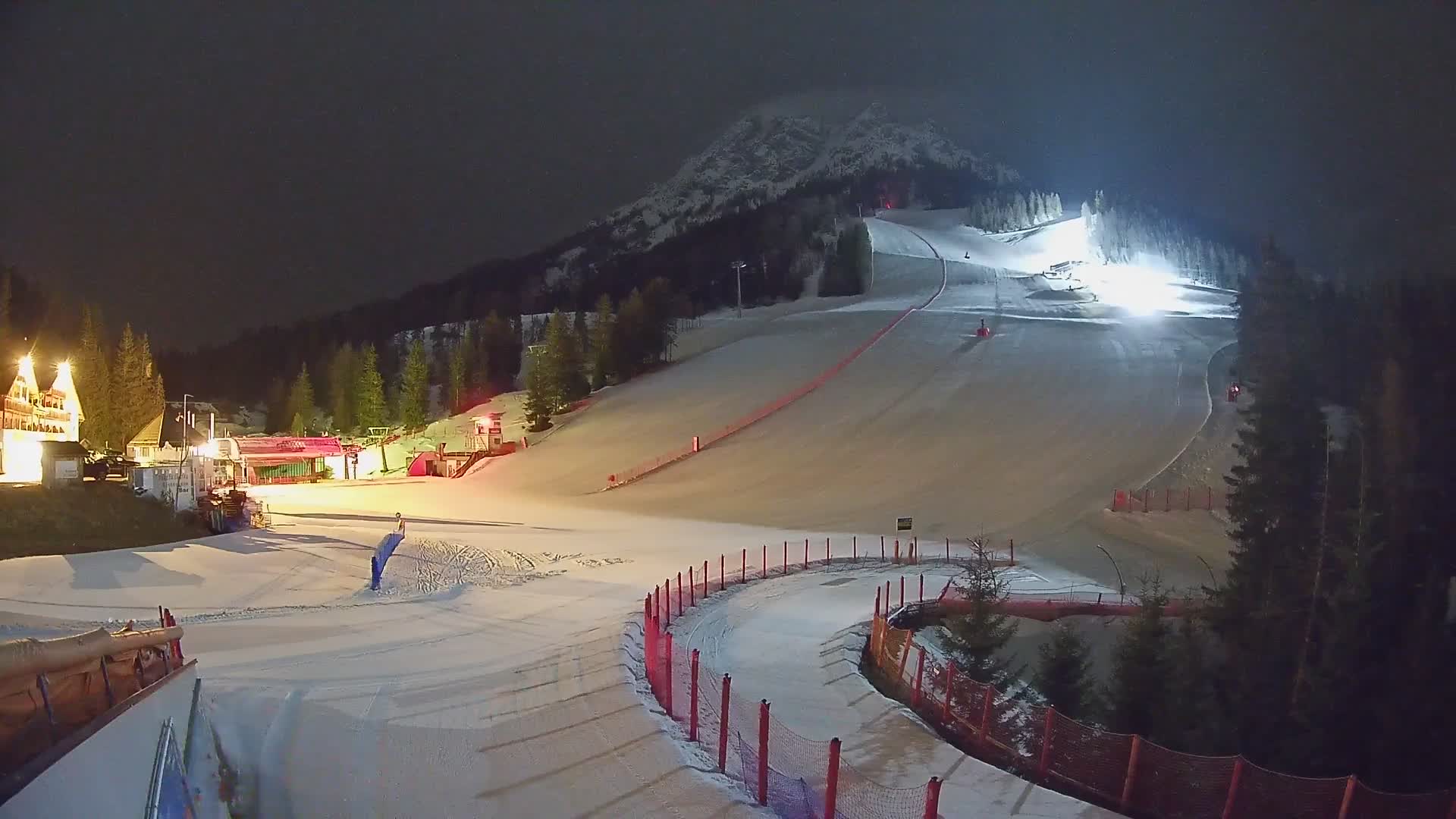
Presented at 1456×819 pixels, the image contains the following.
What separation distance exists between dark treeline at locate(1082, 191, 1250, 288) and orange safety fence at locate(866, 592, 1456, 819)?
128370mm

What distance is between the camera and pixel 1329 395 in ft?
111

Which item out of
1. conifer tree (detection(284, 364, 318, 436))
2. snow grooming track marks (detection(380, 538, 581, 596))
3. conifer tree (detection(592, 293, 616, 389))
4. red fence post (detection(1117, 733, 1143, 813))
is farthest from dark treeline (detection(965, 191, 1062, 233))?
red fence post (detection(1117, 733, 1143, 813))

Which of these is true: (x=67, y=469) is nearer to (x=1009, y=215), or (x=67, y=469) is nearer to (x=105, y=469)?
(x=105, y=469)

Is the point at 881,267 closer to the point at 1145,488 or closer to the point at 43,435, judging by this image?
the point at 1145,488

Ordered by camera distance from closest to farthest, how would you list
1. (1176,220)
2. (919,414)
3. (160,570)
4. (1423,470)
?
(160,570)
(1423,470)
(919,414)
(1176,220)

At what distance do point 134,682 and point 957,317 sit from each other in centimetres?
7384

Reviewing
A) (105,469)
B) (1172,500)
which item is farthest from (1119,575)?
(105,469)

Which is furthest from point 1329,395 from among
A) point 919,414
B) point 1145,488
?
point 919,414

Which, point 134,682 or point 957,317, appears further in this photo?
point 957,317

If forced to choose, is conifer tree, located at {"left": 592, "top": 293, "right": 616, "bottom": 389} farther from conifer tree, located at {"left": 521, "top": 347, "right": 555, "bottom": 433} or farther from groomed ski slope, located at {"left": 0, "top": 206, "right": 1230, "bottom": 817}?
conifer tree, located at {"left": 521, "top": 347, "right": 555, "bottom": 433}

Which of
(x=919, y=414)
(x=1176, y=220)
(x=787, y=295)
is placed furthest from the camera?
(x=1176, y=220)

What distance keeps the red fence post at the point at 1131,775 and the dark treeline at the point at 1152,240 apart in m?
130

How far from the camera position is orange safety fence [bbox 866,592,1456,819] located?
7.47 metres

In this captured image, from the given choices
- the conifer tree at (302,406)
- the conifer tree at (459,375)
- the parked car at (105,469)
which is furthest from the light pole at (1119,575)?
the conifer tree at (302,406)
